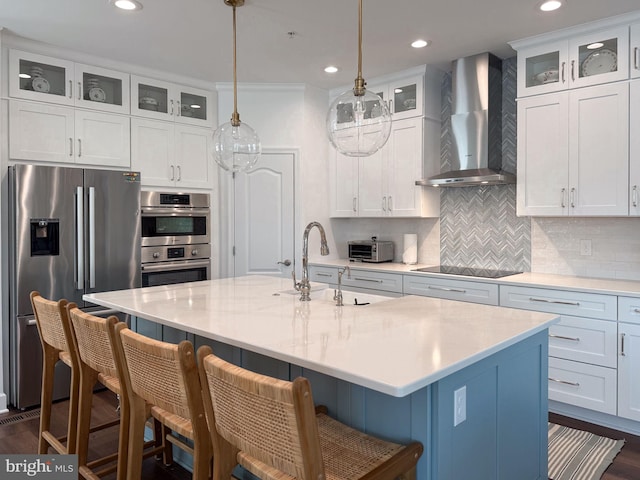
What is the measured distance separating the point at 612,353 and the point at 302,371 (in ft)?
7.14

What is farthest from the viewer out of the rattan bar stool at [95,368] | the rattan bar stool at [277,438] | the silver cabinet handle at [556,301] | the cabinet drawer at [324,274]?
the cabinet drawer at [324,274]

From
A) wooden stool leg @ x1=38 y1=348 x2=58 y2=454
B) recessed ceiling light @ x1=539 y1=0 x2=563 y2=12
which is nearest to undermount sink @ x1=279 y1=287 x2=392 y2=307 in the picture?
wooden stool leg @ x1=38 y1=348 x2=58 y2=454

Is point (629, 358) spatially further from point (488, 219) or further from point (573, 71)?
point (573, 71)

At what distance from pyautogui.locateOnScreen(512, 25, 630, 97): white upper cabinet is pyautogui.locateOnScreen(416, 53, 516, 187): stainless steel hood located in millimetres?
326

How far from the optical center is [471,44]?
3.77 meters

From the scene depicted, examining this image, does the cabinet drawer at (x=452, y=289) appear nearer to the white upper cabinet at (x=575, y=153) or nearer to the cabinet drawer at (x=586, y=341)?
the cabinet drawer at (x=586, y=341)

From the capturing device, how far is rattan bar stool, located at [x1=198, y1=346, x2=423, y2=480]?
1.21 meters

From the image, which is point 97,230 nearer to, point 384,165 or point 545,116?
point 384,165

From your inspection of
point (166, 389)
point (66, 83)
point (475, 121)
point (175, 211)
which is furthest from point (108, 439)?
point (475, 121)

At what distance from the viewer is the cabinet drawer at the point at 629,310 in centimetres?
297

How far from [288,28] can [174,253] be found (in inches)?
86.2

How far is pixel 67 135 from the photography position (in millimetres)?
3850

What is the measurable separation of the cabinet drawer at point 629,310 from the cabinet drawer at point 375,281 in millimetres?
1650

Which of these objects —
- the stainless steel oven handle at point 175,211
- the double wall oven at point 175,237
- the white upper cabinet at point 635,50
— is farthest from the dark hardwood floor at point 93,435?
the white upper cabinet at point 635,50
